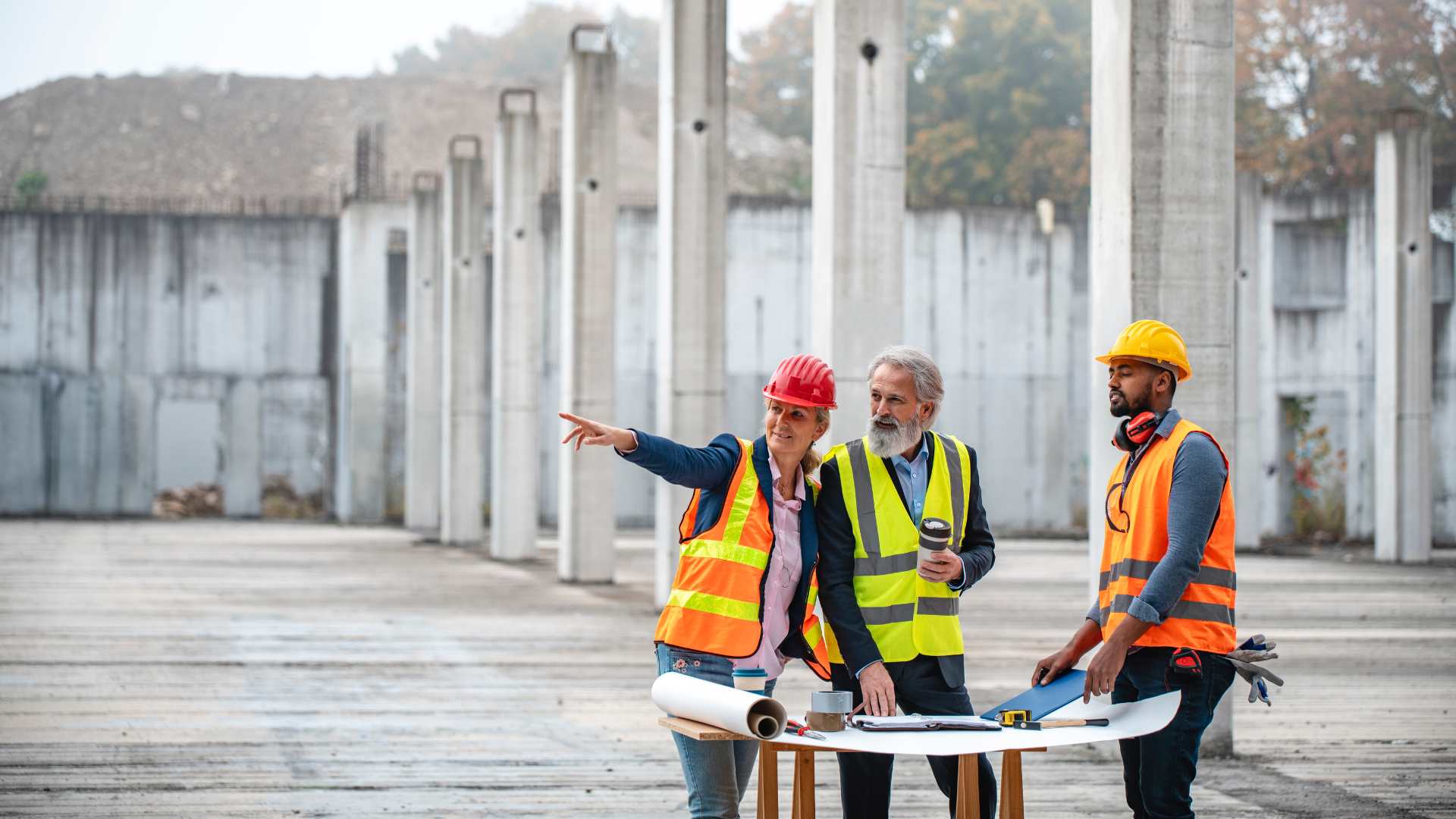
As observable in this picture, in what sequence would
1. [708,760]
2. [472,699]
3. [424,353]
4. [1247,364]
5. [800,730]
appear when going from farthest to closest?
[424,353], [1247,364], [472,699], [708,760], [800,730]

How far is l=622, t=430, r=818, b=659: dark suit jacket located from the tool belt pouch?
3.57 feet

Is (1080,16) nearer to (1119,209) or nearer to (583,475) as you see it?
(583,475)

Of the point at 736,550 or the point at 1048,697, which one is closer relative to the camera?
the point at 736,550

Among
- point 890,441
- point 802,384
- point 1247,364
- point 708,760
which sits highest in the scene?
point 1247,364

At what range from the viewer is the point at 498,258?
2494 centimetres

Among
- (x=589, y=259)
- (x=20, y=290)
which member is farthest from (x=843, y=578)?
(x=20, y=290)

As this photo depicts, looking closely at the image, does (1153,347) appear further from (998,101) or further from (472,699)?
(998,101)

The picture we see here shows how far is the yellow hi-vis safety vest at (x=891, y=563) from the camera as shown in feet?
16.6

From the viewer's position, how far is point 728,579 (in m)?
4.82

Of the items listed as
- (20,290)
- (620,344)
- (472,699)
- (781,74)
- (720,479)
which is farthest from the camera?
(781,74)

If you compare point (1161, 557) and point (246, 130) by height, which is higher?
point (246, 130)

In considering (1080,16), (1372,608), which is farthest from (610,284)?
(1080,16)

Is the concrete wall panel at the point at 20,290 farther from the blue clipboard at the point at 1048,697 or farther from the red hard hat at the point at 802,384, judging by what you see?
the blue clipboard at the point at 1048,697

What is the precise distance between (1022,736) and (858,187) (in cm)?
949
